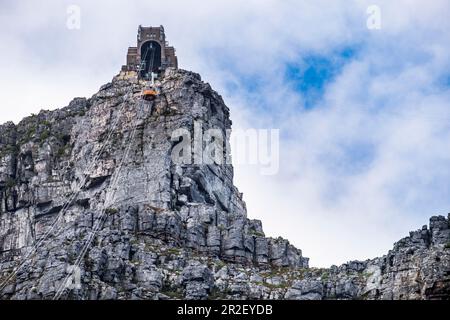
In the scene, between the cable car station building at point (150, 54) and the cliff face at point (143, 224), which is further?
the cable car station building at point (150, 54)

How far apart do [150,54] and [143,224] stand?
48075 mm

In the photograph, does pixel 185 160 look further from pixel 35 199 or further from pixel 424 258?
pixel 424 258

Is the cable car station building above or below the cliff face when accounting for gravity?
above

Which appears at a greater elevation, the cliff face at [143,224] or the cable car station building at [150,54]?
the cable car station building at [150,54]

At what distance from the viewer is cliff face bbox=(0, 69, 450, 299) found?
132375mm

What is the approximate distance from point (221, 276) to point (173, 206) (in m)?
19.4

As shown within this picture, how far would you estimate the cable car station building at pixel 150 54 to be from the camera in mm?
186150

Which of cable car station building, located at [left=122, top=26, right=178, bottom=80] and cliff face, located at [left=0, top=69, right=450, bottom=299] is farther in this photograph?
cable car station building, located at [left=122, top=26, right=178, bottom=80]

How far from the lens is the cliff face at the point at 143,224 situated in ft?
434

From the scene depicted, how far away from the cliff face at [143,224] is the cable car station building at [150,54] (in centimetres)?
354

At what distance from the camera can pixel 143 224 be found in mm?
150500

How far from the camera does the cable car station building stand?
186150 mm

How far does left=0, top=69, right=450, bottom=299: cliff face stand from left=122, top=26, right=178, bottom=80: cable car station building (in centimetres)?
354

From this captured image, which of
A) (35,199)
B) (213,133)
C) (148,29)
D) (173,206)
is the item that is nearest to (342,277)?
(173,206)
